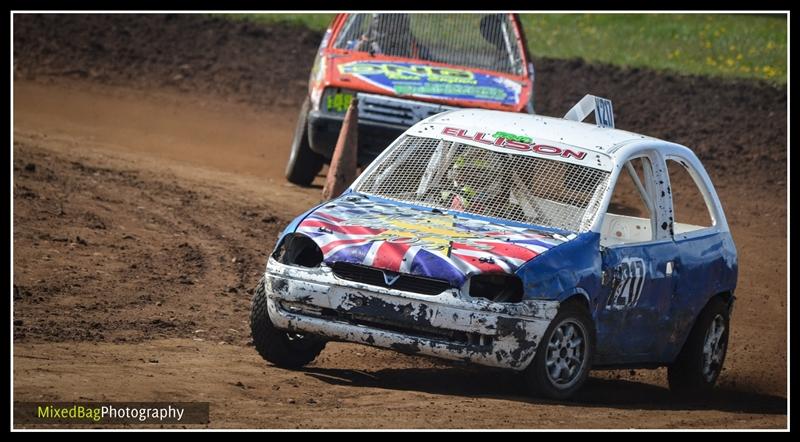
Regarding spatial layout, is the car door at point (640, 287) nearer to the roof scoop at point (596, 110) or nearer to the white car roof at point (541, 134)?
the white car roof at point (541, 134)

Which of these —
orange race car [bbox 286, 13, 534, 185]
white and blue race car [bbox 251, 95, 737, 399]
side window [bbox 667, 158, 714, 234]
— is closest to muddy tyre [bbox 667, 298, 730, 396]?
white and blue race car [bbox 251, 95, 737, 399]

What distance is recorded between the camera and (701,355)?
9219 millimetres

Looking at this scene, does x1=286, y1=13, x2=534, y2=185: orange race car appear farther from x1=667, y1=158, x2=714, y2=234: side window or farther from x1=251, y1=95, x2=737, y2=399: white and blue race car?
x1=251, y1=95, x2=737, y2=399: white and blue race car

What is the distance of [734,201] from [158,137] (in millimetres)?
7057

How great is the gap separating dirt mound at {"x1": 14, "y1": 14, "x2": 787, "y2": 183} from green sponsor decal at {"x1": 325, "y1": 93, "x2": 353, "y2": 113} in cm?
663

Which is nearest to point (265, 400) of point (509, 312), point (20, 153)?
point (509, 312)

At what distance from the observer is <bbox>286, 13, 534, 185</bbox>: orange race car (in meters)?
13.7

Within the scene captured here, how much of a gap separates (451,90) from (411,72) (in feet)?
1.62

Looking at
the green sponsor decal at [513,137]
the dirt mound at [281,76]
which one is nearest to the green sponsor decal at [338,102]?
the green sponsor decal at [513,137]

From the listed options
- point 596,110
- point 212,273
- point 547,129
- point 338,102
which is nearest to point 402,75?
point 338,102

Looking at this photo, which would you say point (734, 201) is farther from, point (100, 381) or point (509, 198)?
point (100, 381)

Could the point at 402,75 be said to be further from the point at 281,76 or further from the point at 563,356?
the point at 281,76

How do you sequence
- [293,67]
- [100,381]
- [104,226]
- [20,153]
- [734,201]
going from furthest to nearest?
1. [293,67]
2. [734,201]
3. [20,153]
4. [104,226]
5. [100,381]

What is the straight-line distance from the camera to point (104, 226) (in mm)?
11727
